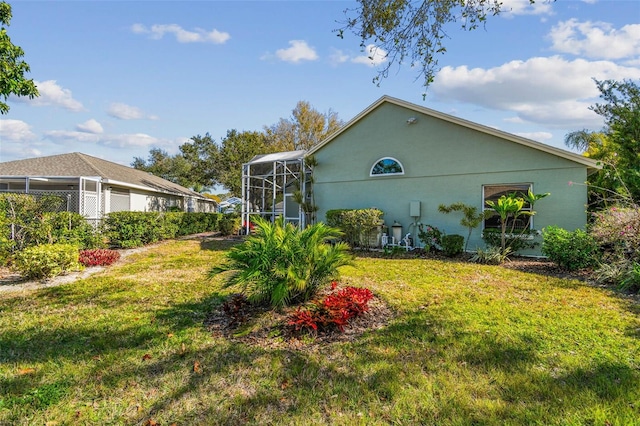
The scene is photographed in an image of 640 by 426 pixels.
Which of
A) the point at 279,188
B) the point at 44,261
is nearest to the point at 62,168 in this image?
the point at 279,188

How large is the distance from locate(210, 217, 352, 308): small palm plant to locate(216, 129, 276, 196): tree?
25324 millimetres

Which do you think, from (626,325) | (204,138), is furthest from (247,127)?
(626,325)

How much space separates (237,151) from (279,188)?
45.0ft

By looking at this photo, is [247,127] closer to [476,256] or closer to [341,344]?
[476,256]

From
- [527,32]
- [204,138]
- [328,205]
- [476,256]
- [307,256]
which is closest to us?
[307,256]

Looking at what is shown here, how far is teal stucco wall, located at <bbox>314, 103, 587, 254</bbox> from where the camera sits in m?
9.73

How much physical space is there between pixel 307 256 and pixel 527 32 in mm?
7079

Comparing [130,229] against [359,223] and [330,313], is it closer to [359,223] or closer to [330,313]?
[359,223]

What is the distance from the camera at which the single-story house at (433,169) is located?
9.70 metres

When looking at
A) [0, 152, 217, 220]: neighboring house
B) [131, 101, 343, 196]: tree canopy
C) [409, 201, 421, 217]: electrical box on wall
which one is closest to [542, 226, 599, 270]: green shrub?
[409, 201, 421, 217]: electrical box on wall

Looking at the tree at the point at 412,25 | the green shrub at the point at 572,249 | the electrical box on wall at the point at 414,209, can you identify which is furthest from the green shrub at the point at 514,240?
the tree at the point at 412,25

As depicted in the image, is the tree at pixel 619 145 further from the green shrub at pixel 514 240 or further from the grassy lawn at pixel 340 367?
the grassy lawn at pixel 340 367

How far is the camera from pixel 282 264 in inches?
177

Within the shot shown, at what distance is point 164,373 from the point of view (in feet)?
10.5
